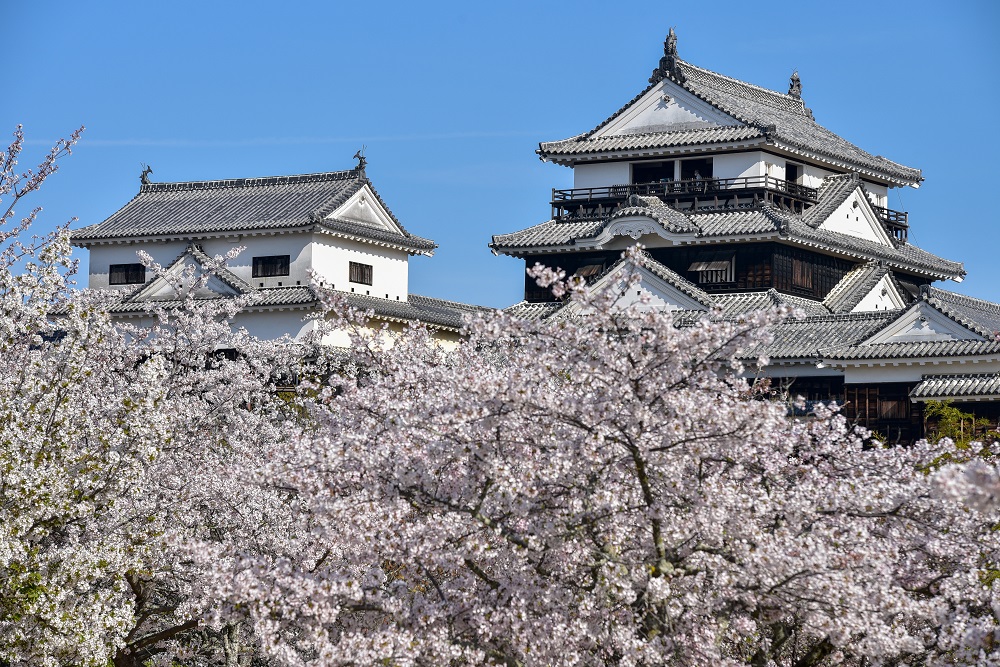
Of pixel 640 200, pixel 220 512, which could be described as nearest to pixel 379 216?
pixel 640 200

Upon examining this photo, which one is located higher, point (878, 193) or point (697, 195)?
point (878, 193)

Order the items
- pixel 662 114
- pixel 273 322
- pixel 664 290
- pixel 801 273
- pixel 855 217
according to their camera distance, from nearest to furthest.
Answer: pixel 664 290 < pixel 801 273 < pixel 855 217 < pixel 662 114 < pixel 273 322

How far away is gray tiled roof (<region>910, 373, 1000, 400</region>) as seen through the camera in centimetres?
3262

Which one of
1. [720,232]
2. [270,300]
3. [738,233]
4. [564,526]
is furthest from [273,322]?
[564,526]

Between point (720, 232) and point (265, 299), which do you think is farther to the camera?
point (265, 299)

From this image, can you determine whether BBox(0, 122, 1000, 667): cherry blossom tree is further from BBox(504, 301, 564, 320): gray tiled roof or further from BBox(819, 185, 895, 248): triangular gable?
BBox(819, 185, 895, 248): triangular gable

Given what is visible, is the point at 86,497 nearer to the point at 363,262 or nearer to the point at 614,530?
the point at 614,530

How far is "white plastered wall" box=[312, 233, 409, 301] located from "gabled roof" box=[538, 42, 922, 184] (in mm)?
8200

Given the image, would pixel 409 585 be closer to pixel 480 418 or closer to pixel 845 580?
pixel 480 418

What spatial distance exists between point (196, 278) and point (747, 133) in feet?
63.0

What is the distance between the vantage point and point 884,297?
146 ft

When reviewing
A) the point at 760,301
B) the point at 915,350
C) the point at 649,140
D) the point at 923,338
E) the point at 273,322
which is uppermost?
the point at 649,140

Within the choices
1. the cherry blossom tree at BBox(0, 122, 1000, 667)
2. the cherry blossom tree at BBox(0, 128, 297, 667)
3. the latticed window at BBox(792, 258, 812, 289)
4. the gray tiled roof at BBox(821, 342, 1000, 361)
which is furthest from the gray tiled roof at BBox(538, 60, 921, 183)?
the cherry blossom tree at BBox(0, 122, 1000, 667)

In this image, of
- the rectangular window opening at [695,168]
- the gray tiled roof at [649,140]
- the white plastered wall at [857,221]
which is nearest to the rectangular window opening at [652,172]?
the rectangular window opening at [695,168]
